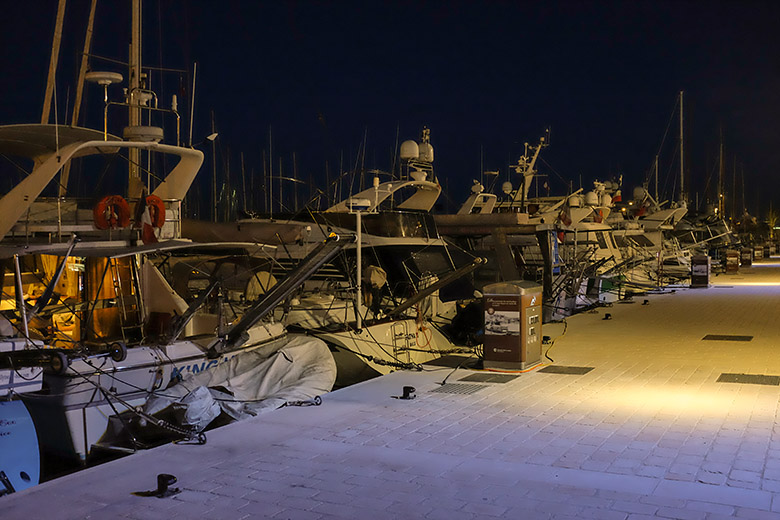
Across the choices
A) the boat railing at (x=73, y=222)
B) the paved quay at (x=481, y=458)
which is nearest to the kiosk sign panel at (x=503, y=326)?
the paved quay at (x=481, y=458)

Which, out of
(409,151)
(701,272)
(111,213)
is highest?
(409,151)

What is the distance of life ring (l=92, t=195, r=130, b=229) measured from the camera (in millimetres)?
9742

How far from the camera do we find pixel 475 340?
1541cm

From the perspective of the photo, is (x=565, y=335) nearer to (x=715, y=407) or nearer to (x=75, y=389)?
(x=715, y=407)

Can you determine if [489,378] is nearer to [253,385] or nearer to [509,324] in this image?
[509,324]

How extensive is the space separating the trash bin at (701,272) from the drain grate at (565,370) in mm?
18610

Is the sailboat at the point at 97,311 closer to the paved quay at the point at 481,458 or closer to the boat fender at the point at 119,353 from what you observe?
the boat fender at the point at 119,353

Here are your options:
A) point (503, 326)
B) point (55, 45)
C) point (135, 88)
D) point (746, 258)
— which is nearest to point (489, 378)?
point (503, 326)

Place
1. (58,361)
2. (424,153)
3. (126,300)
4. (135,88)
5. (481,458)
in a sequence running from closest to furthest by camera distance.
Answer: (481,458), (58,361), (126,300), (135,88), (424,153)

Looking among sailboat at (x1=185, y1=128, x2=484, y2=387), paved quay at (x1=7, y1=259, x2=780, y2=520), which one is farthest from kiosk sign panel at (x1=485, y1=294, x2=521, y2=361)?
sailboat at (x1=185, y1=128, x2=484, y2=387)

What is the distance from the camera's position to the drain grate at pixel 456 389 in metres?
9.31

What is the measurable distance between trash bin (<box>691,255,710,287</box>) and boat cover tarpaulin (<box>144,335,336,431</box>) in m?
20.4

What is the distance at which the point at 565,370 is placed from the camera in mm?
10828

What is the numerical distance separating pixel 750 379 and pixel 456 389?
3.84 meters
